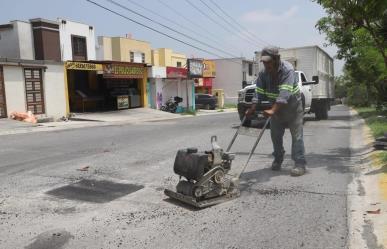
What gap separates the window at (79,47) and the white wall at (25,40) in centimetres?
372

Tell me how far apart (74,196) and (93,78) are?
88.1 feet

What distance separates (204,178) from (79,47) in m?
29.4

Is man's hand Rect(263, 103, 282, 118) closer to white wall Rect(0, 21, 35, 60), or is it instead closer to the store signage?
white wall Rect(0, 21, 35, 60)

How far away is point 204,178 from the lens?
16.9 feet

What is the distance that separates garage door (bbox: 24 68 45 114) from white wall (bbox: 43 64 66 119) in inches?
11.4

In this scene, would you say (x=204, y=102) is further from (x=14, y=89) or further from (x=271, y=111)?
(x=271, y=111)

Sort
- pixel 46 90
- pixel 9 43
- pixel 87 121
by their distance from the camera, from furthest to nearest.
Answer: pixel 9 43 < pixel 46 90 < pixel 87 121

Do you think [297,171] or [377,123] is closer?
[297,171]

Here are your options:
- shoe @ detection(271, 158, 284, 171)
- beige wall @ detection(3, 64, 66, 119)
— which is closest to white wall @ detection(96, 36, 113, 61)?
beige wall @ detection(3, 64, 66, 119)

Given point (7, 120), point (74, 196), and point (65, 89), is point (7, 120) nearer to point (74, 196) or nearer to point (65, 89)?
point (65, 89)

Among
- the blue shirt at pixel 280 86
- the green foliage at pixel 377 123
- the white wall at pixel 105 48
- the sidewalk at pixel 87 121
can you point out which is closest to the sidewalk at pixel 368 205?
the blue shirt at pixel 280 86

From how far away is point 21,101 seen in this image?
887 inches

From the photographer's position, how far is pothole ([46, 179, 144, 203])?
19.4 ft

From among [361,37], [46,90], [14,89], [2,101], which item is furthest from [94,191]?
[46,90]
